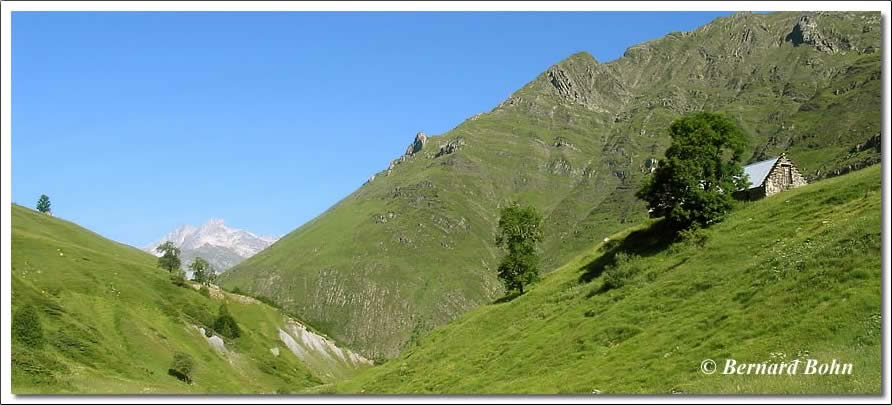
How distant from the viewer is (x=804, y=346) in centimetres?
3672

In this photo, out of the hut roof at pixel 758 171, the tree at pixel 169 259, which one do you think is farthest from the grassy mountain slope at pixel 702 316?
the tree at pixel 169 259

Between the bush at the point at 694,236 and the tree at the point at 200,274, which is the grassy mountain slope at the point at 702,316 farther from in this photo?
the tree at the point at 200,274

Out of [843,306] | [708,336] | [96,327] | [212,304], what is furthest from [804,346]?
[212,304]

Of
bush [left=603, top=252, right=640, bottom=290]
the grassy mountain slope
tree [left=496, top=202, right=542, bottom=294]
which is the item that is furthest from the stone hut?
tree [left=496, top=202, right=542, bottom=294]

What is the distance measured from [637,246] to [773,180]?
57.9ft

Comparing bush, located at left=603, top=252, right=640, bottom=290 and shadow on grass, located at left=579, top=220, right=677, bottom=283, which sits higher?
shadow on grass, located at left=579, top=220, right=677, bottom=283

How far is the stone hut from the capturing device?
78.4 meters

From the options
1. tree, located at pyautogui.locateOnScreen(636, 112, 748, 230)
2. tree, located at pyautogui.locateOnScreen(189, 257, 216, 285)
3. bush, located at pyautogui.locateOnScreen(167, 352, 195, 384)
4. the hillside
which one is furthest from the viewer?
tree, located at pyautogui.locateOnScreen(189, 257, 216, 285)

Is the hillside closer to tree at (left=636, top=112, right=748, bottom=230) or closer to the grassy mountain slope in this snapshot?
the grassy mountain slope

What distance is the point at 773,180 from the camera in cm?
7875

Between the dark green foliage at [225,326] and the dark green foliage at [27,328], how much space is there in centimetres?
6446

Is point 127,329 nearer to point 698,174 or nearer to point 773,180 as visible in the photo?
point 698,174

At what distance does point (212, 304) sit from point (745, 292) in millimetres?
129909

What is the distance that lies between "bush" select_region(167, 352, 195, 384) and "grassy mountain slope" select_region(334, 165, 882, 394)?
1217 inches
